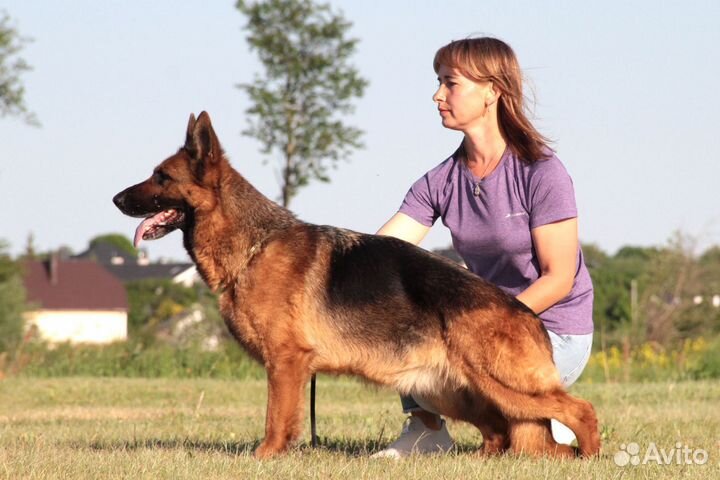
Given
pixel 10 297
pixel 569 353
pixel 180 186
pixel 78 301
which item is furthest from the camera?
pixel 78 301

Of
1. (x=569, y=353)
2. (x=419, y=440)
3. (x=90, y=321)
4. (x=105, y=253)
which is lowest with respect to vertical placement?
(x=419, y=440)

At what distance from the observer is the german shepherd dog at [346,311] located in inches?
236

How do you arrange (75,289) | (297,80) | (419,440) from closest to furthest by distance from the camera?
1. (419,440)
2. (297,80)
3. (75,289)

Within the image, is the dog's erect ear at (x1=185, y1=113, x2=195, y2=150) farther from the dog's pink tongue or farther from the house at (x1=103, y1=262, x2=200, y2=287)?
the house at (x1=103, y1=262, x2=200, y2=287)

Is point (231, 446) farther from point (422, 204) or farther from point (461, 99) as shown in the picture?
point (461, 99)

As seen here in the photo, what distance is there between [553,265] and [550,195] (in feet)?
1.36

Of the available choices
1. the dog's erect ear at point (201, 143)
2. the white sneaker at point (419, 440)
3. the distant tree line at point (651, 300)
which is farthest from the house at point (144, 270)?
the dog's erect ear at point (201, 143)

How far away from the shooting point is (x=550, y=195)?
652cm

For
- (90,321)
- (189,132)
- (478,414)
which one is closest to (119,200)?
(189,132)

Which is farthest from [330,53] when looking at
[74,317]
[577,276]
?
[74,317]

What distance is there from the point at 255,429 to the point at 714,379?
854 cm

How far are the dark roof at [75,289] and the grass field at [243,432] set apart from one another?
231 feet

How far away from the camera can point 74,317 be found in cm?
8306

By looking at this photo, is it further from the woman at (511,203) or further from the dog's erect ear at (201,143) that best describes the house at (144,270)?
the dog's erect ear at (201,143)
